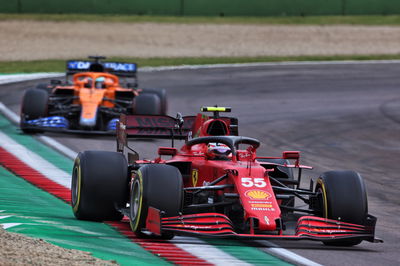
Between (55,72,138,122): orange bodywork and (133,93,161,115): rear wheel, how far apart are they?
63 centimetres

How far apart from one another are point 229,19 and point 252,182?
36.3 m

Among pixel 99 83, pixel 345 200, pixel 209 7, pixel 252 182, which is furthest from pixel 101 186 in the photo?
pixel 209 7

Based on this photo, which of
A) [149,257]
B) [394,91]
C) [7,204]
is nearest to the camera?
[149,257]

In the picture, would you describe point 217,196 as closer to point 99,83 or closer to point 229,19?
point 99,83

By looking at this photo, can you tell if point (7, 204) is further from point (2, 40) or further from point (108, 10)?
point (108, 10)

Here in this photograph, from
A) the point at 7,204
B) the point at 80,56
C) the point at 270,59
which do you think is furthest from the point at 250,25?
the point at 7,204

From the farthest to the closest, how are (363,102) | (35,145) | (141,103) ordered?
(363,102) → (141,103) → (35,145)

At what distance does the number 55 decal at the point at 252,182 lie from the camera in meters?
9.92

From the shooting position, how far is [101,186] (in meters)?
10.8

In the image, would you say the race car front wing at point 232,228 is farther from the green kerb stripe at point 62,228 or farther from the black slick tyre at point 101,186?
the black slick tyre at point 101,186

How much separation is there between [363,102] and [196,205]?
19.3 meters

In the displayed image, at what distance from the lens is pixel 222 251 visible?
30.9 ft

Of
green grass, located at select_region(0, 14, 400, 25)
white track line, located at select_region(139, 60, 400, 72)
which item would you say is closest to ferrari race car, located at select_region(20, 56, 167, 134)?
white track line, located at select_region(139, 60, 400, 72)

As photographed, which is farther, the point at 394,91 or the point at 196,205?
the point at 394,91
